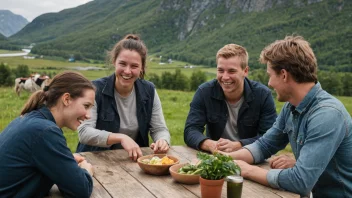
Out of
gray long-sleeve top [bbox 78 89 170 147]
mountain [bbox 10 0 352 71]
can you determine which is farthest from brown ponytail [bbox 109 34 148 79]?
mountain [bbox 10 0 352 71]

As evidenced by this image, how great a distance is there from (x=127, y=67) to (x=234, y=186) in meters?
2.04

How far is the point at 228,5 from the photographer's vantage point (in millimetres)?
174000

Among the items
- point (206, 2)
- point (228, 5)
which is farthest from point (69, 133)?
point (206, 2)

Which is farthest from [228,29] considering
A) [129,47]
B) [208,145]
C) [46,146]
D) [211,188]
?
[46,146]

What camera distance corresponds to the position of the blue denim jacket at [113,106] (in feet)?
13.9

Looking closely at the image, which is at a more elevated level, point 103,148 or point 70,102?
point 70,102

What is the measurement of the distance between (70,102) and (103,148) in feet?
5.57

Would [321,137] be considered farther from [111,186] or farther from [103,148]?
[103,148]

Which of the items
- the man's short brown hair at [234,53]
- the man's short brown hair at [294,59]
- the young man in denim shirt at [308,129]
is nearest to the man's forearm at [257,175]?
the young man in denim shirt at [308,129]

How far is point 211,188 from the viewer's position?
2.52 meters

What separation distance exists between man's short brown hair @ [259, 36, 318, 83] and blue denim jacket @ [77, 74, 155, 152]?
71.4 inches

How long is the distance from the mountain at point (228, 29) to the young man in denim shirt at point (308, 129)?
3084 inches

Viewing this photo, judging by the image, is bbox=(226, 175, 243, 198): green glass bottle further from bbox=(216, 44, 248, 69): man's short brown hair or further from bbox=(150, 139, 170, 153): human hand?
bbox=(216, 44, 248, 69): man's short brown hair

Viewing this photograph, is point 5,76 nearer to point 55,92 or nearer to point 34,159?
point 55,92
